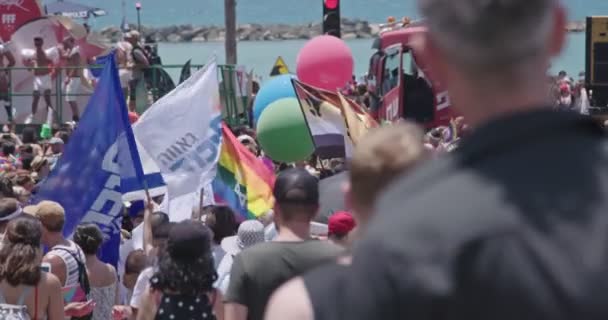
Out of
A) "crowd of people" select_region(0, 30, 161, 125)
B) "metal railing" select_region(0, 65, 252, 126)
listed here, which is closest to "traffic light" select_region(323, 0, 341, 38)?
"metal railing" select_region(0, 65, 252, 126)

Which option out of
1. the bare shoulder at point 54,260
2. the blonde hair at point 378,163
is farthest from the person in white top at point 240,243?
the blonde hair at point 378,163

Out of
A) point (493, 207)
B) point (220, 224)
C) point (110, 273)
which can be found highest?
point (493, 207)

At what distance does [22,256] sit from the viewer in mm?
5770

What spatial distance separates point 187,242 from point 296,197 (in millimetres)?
631

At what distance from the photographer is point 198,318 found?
513cm

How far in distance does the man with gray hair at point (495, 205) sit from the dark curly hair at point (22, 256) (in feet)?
13.4

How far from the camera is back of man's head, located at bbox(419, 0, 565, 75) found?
175 centimetres

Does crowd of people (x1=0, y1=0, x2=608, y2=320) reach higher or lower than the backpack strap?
higher

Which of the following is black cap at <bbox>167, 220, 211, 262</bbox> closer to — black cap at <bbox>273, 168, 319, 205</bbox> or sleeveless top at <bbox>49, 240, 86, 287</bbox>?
black cap at <bbox>273, 168, 319, 205</bbox>

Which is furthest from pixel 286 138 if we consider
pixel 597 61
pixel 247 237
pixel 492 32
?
pixel 597 61

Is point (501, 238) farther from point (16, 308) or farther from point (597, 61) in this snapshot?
point (597, 61)

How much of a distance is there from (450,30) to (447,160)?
0.18 m

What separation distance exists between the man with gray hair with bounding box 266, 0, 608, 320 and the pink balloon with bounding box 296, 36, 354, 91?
1235 centimetres

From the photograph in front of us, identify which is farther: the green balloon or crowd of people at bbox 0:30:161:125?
crowd of people at bbox 0:30:161:125
